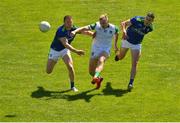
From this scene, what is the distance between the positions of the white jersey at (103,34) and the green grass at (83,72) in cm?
173

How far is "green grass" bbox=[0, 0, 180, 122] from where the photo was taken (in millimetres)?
20234

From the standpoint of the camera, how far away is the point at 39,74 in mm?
23719

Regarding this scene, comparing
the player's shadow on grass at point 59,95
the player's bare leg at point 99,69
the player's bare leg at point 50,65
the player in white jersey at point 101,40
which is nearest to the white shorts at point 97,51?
the player in white jersey at point 101,40

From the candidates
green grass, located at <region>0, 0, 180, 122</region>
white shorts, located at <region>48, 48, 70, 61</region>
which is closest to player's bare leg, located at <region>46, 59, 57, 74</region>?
white shorts, located at <region>48, 48, 70, 61</region>

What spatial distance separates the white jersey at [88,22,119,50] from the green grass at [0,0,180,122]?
5.68 ft

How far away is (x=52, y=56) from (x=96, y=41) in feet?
5.61

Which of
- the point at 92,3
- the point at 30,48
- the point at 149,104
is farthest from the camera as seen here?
the point at 92,3

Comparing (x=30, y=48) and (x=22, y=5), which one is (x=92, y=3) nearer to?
(x=22, y=5)

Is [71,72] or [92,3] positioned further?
[92,3]

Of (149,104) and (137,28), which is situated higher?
(137,28)

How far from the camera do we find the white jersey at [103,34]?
70.8 feet

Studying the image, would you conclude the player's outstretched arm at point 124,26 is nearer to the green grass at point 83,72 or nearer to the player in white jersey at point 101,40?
the player in white jersey at point 101,40

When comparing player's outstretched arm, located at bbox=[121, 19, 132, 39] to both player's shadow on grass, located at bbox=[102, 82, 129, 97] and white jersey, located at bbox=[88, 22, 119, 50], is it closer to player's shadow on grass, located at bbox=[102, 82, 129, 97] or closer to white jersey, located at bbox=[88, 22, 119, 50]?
white jersey, located at bbox=[88, 22, 119, 50]

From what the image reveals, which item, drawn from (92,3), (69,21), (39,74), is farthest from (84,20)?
(69,21)
